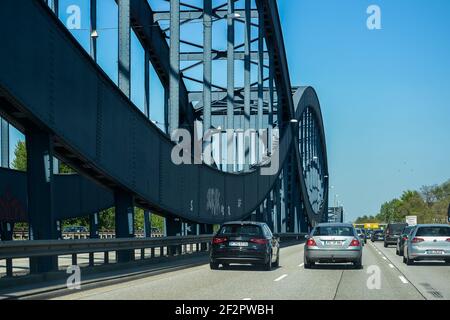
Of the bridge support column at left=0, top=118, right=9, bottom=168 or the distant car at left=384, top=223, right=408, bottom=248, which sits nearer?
the bridge support column at left=0, top=118, right=9, bottom=168

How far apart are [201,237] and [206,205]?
195 inches

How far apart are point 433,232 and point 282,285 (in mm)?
11076

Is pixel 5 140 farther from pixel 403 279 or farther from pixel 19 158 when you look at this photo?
pixel 19 158

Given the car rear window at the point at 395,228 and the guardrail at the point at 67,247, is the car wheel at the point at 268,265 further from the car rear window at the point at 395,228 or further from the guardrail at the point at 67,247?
the car rear window at the point at 395,228

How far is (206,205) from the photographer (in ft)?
112

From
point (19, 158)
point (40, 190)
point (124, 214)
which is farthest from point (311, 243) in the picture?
point (19, 158)

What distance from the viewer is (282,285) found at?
1648cm

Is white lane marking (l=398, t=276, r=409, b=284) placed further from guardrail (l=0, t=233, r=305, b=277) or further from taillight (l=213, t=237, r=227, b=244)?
guardrail (l=0, t=233, r=305, b=277)

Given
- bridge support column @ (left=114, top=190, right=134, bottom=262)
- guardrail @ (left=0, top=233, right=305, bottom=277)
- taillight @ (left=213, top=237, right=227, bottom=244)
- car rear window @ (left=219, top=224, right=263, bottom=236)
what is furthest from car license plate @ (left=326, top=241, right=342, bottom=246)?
bridge support column @ (left=114, top=190, right=134, bottom=262)

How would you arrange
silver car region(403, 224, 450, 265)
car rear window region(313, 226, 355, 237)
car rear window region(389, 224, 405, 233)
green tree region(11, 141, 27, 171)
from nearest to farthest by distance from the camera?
1. car rear window region(313, 226, 355, 237)
2. silver car region(403, 224, 450, 265)
3. car rear window region(389, 224, 405, 233)
4. green tree region(11, 141, 27, 171)

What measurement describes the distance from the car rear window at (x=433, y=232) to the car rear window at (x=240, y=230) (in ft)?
20.4

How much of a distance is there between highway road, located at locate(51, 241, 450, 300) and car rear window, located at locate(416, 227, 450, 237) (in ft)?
11.2

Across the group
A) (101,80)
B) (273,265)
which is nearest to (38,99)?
(101,80)

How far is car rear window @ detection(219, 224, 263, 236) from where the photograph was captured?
22.2 metres
